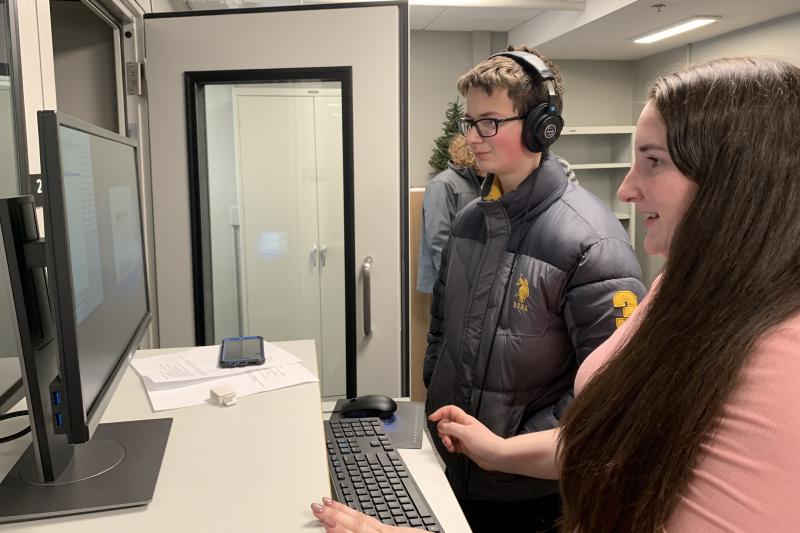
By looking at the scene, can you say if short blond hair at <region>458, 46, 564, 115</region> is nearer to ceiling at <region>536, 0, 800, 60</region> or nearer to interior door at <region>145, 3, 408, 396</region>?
interior door at <region>145, 3, 408, 396</region>

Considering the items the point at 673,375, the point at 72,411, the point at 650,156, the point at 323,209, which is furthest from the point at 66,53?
the point at 673,375

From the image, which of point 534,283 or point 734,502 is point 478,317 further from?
point 734,502

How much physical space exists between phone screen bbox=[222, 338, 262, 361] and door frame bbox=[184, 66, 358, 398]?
35.6 inches

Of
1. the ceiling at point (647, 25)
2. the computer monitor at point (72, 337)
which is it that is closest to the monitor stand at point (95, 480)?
the computer monitor at point (72, 337)

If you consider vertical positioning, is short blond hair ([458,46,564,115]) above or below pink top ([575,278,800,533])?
above

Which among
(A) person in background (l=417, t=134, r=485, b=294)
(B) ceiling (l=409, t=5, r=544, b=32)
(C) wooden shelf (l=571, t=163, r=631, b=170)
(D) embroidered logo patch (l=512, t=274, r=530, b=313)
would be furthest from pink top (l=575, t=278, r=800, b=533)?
(C) wooden shelf (l=571, t=163, r=631, b=170)

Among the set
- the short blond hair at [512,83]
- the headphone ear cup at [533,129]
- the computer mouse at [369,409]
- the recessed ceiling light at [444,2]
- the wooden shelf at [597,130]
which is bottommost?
the computer mouse at [369,409]

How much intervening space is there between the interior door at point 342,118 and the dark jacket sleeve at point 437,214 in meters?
→ 0.63

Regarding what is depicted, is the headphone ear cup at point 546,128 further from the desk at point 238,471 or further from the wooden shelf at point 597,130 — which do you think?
the wooden shelf at point 597,130

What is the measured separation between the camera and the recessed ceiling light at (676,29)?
420 centimetres

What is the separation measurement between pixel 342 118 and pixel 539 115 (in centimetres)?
92

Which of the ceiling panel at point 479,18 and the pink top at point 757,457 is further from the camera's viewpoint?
the ceiling panel at point 479,18

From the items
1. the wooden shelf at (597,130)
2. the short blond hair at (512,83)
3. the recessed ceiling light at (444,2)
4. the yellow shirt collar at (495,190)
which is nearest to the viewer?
the short blond hair at (512,83)

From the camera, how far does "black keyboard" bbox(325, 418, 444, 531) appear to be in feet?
3.04
